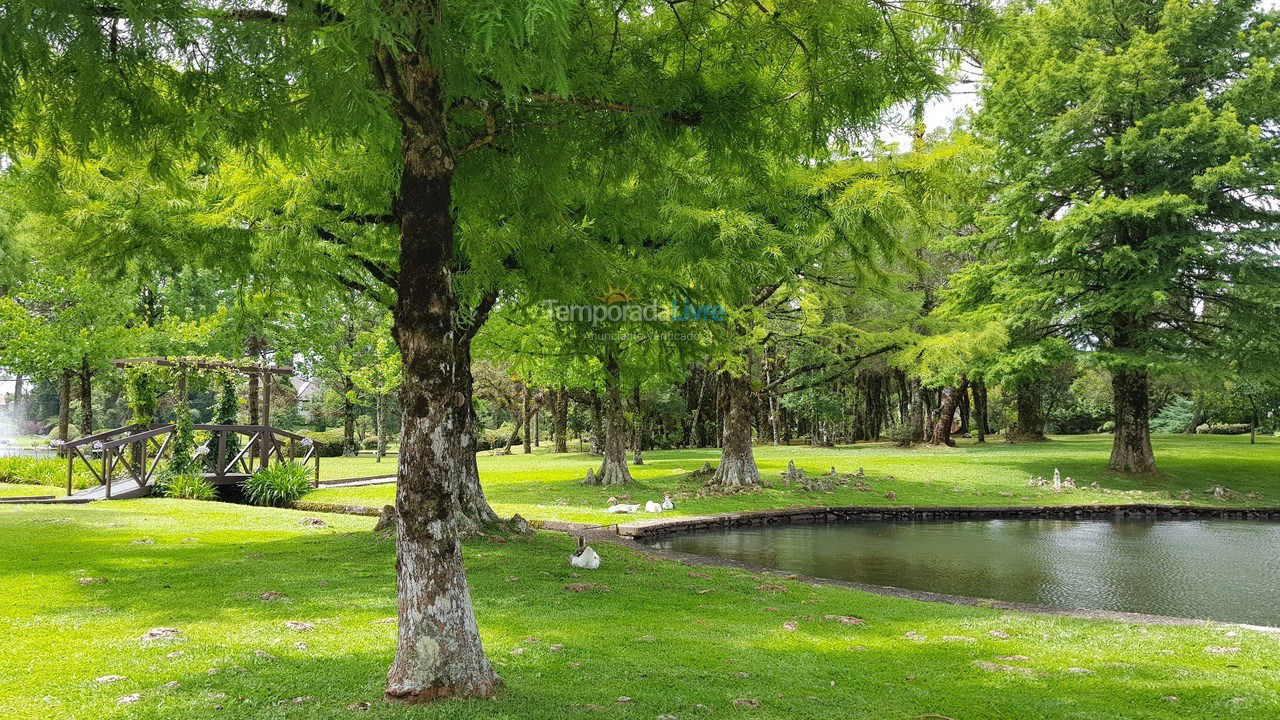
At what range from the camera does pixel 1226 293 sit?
81.2 ft

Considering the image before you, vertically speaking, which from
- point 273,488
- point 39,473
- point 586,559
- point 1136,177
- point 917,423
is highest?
point 1136,177

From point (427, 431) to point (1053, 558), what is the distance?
1364 centimetres

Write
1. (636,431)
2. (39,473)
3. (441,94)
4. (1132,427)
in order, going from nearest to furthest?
(441,94) < (39,473) < (1132,427) < (636,431)

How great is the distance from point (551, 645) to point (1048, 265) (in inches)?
986

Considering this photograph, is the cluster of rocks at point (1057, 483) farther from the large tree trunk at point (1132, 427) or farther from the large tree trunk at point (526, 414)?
the large tree trunk at point (526, 414)

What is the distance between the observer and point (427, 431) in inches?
191

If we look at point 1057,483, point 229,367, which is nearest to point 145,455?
point 229,367

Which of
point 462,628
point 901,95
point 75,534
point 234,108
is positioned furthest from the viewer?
point 75,534

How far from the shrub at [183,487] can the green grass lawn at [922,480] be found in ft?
8.11

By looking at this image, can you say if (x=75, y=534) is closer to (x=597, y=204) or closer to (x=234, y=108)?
(x=597, y=204)

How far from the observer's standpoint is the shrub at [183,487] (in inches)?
720

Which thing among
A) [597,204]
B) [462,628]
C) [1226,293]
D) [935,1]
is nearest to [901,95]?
[935,1]

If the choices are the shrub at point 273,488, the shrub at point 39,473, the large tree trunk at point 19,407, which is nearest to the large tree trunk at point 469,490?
the shrub at point 273,488

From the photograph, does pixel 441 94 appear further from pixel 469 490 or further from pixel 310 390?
pixel 310 390
